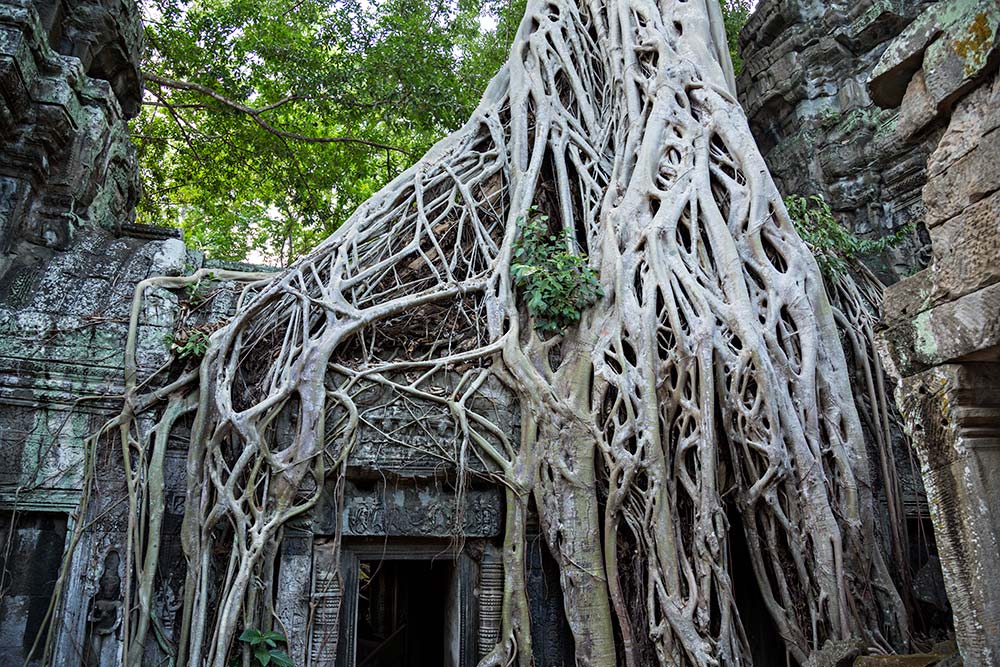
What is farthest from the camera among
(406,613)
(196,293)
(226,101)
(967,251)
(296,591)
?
(226,101)

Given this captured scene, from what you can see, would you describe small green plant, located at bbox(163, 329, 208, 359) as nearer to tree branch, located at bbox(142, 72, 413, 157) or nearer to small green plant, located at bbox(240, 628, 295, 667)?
small green plant, located at bbox(240, 628, 295, 667)

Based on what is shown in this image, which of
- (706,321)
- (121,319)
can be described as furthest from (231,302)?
(706,321)

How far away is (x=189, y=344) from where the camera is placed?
381cm

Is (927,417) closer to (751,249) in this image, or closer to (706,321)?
(706,321)

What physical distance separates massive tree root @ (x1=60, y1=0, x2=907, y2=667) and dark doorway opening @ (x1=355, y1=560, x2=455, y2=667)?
2.98 ft

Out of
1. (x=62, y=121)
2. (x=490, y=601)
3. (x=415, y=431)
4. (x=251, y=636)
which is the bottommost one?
(x=251, y=636)

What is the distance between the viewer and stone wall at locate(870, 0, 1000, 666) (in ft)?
6.81

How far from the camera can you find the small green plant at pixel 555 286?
4207 mm

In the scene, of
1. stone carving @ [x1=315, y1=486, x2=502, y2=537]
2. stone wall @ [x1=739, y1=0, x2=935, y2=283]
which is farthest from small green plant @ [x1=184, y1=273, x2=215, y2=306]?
stone wall @ [x1=739, y1=0, x2=935, y2=283]

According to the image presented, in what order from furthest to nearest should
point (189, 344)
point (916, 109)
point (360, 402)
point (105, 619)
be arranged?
point (360, 402) → point (189, 344) → point (105, 619) → point (916, 109)

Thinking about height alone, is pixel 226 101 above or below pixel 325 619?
above

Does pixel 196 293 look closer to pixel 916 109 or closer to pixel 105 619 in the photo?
pixel 105 619

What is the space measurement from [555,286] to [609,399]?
0.71 meters

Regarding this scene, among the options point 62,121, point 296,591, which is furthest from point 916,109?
point 62,121
